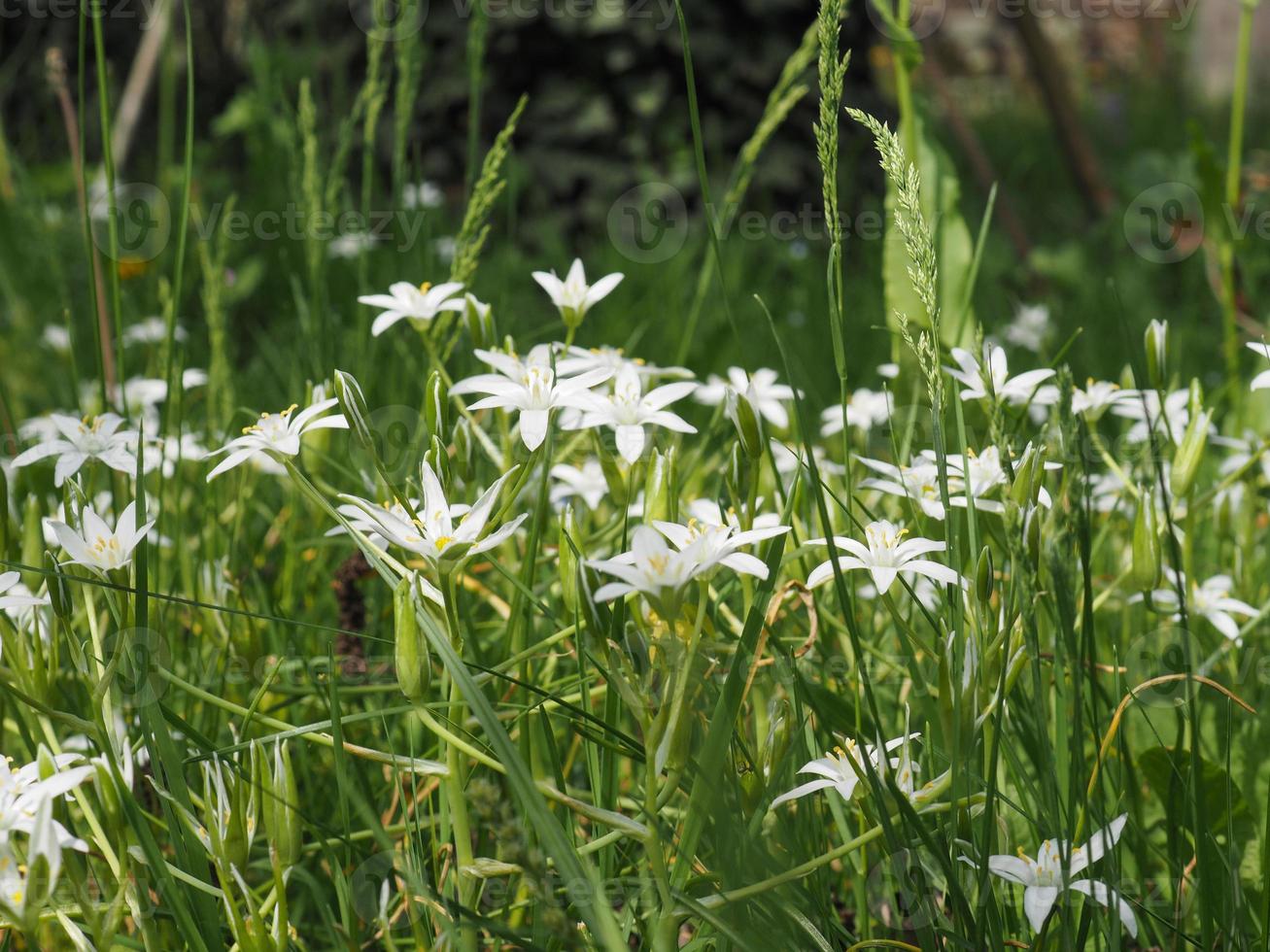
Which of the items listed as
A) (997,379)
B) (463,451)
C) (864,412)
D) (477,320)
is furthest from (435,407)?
(864,412)

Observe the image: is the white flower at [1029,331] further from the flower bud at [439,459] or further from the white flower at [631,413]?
the flower bud at [439,459]

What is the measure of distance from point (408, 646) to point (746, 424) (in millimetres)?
324

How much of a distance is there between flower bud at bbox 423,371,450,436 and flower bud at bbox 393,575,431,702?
0.51 ft

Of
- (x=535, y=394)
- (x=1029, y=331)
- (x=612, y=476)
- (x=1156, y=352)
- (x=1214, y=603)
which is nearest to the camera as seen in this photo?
(x=535, y=394)

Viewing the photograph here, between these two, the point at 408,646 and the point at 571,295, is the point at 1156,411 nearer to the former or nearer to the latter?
the point at 571,295

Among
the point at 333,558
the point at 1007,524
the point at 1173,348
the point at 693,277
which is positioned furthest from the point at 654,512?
the point at 693,277

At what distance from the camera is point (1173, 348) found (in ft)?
6.10

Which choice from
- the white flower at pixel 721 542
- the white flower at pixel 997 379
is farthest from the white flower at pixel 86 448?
the white flower at pixel 997 379

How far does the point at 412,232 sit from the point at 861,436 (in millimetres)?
715

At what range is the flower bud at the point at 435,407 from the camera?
0.88 metres

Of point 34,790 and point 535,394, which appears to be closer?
point 34,790

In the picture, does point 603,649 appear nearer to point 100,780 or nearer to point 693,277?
point 100,780

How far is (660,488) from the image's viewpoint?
91 centimetres

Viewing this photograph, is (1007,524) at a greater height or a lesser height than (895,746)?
greater
